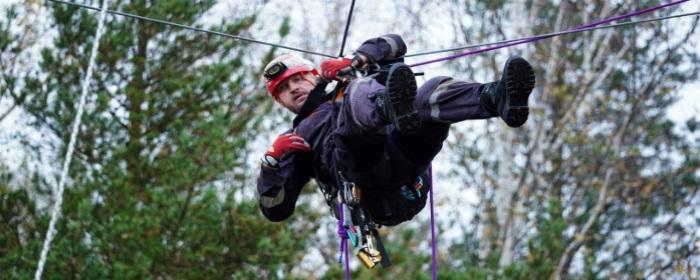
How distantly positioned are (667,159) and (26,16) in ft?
27.7

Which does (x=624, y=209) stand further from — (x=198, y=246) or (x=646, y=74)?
(x=198, y=246)

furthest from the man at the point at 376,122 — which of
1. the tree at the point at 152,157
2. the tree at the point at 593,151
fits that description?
the tree at the point at 593,151

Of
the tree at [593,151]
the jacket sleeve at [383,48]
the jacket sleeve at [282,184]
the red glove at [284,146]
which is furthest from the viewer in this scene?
the tree at [593,151]

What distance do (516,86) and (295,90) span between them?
1.40 m

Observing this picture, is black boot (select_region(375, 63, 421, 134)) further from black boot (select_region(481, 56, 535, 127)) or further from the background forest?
the background forest

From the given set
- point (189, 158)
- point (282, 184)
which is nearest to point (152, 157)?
point (189, 158)

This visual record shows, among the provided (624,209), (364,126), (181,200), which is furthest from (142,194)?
(624,209)

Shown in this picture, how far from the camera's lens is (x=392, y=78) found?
12.7ft

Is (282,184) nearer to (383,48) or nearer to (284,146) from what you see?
(284,146)

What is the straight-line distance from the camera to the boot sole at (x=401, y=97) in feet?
12.8

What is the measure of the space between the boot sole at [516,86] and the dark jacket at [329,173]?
31.0 inches

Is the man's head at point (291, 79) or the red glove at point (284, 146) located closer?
the red glove at point (284, 146)

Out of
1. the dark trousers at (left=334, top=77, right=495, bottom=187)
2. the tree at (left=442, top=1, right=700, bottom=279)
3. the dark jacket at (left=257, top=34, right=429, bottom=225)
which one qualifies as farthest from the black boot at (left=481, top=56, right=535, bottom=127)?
the tree at (left=442, top=1, right=700, bottom=279)

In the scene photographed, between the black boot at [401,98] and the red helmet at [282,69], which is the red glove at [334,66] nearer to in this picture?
the red helmet at [282,69]
